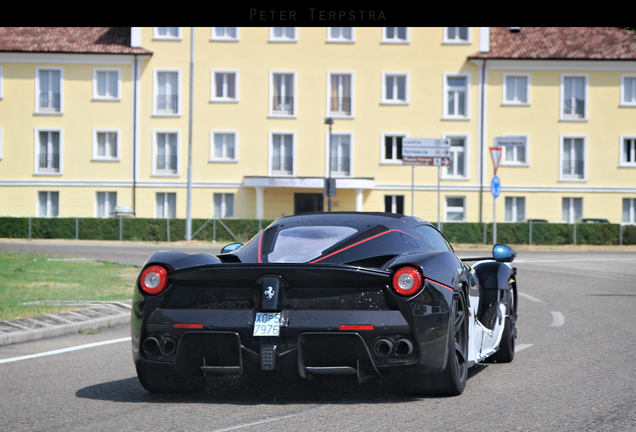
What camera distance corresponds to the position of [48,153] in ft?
143

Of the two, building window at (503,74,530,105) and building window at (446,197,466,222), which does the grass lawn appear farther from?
building window at (503,74,530,105)

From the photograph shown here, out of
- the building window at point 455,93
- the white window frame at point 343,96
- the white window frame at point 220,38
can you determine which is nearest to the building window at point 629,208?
the building window at point 455,93

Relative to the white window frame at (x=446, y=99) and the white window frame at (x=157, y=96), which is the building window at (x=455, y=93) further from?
the white window frame at (x=157, y=96)

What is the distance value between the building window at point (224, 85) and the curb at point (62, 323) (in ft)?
109

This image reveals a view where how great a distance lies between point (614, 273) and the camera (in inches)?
762

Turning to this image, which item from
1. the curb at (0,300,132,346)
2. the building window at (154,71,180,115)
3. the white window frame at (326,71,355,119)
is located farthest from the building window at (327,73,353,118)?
the curb at (0,300,132,346)

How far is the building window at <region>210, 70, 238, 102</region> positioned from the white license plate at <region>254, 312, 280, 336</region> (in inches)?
1532

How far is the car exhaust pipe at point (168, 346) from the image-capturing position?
15.8ft
